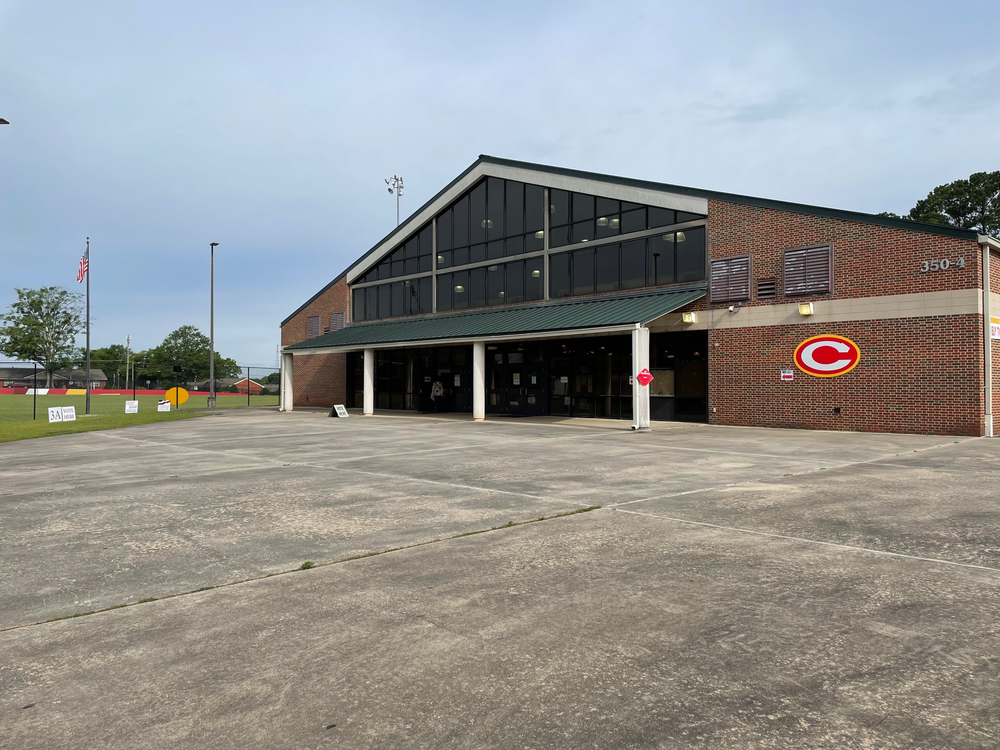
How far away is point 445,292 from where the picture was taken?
1203 inches

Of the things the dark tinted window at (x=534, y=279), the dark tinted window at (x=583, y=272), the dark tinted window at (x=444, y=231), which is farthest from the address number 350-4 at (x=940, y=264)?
the dark tinted window at (x=444, y=231)

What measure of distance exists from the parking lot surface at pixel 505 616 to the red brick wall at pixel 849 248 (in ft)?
33.0

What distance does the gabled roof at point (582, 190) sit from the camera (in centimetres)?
1764

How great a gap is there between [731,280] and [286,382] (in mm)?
21979

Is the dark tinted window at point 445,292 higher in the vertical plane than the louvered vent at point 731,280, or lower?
higher

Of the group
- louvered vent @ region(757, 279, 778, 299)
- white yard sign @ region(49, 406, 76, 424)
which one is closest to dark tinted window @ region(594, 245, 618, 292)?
louvered vent @ region(757, 279, 778, 299)

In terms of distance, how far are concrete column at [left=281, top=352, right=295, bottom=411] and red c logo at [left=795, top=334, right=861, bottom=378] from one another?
23505 mm

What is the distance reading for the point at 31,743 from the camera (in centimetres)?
271

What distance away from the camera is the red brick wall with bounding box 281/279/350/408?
35.4m

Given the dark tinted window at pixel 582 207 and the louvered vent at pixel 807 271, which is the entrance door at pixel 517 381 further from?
the louvered vent at pixel 807 271

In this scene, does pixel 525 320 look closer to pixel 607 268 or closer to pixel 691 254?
pixel 607 268

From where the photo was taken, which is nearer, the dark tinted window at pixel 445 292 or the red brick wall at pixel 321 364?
the dark tinted window at pixel 445 292

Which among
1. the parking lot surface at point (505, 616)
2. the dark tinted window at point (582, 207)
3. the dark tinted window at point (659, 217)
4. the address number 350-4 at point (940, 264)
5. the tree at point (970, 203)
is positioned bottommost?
the parking lot surface at point (505, 616)

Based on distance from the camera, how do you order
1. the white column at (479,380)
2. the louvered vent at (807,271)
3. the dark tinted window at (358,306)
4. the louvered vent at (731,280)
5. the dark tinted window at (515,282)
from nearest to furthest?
1. the louvered vent at (807,271)
2. the louvered vent at (731,280)
3. the white column at (479,380)
4. the dark tinted window at (515,282)
5. the dark tinted window at (358,306)
